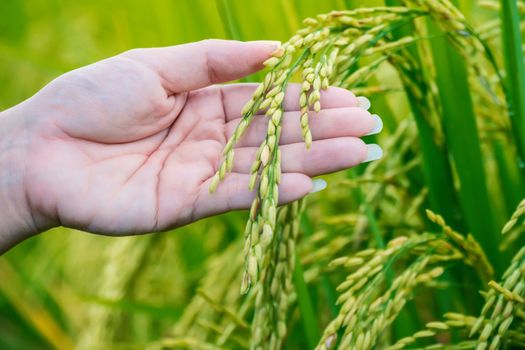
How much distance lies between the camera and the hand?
49.8 inches

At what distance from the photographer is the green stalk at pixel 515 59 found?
1332 mm

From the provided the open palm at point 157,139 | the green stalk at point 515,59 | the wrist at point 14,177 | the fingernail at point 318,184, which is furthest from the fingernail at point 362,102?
the wrist at point 14,177

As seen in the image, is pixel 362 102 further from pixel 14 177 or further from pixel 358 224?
pixel 14 177

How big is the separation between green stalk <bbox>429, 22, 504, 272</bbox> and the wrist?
876 mm

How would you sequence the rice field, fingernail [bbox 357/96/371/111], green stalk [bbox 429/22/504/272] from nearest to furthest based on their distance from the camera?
the rice field < fingernail [bbox 357/96/371/111] < green stalk [bbox 429/22/504/272]

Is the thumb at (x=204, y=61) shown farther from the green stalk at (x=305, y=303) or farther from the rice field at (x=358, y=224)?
the green stalk at (x=305, y=303)

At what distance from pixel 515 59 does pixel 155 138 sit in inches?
29.1

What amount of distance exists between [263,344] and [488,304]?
1.37 feet

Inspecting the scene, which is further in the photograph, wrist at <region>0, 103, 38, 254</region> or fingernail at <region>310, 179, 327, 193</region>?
wrist at <region>0, 103, 38, 254</region>

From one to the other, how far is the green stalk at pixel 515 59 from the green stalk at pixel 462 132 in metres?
0.11

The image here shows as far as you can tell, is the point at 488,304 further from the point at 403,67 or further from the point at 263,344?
the point at 403,67

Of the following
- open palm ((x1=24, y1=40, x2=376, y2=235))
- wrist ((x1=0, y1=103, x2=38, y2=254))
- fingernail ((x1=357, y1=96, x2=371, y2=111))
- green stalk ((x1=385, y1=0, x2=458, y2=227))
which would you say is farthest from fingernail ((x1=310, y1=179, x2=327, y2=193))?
wrist ((x1=0, y1=103, x2=38, y2=254))

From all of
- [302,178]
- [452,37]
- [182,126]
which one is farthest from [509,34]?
[182,126]

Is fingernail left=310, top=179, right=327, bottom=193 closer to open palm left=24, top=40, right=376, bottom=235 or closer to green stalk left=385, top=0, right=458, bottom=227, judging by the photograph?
open palm left=24, top=40, right=376, bottom=235
